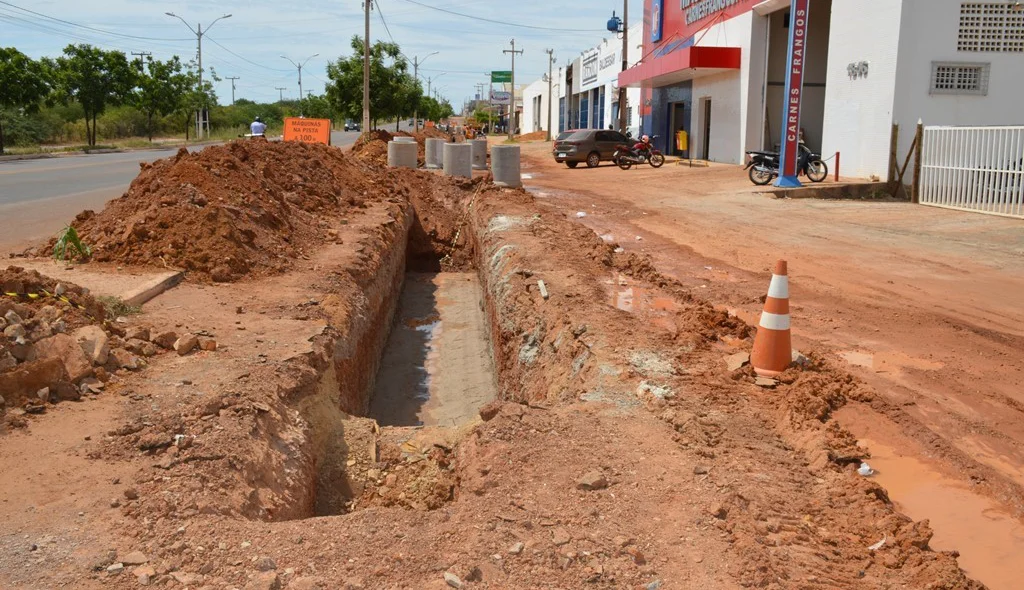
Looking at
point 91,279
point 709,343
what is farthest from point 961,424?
point 91,279

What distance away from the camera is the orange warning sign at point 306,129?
23.1 metres

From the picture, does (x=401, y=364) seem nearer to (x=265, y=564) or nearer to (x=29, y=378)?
(x=29, y=378)

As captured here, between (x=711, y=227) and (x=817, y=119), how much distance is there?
15117mm

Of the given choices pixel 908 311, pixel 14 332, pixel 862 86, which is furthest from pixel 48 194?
pixel 862 86

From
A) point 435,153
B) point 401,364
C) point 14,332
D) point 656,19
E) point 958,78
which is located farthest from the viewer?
point 656,19

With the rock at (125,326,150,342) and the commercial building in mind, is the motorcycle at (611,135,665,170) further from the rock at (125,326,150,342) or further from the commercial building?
the rock at (125,326,150,342)

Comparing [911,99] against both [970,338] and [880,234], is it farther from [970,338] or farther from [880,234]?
[970,338]

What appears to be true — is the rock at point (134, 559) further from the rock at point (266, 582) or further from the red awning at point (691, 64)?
the red awning at point (691, 64)

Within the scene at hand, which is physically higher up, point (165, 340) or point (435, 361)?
point (165, 340)

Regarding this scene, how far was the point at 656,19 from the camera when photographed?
37.7 meters

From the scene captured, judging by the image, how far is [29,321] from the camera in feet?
16.2

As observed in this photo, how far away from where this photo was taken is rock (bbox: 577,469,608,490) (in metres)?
3.73

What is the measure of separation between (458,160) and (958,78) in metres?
11.9

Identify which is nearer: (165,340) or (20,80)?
(165,340)
